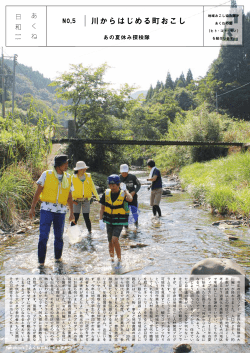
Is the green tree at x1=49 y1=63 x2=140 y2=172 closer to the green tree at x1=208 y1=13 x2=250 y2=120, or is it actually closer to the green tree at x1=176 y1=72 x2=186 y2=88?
the green tree at x1=208 y1=13 x2=250 y2=120

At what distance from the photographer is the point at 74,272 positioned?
529 cm

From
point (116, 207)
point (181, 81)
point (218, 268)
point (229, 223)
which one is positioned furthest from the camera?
point (181, 81)

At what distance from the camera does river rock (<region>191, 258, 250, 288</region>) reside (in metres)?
4.54

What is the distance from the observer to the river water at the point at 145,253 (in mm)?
3244

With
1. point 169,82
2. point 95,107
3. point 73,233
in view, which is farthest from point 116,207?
point 169,82

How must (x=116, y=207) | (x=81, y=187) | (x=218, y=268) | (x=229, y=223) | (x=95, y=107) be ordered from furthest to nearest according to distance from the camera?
(x=95, y=107) < (x=229, y=223) < (x=81, y=187) < (x=116, y=207) < (x=218, y=268)

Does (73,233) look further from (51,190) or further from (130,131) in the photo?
(130,131)

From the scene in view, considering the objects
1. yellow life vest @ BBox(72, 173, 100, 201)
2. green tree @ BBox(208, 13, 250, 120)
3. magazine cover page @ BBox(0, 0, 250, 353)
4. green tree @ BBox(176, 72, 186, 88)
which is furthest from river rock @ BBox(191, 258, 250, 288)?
green tree @ BBox(176, 72, 186, 88)

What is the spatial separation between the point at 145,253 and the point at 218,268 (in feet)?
6.81

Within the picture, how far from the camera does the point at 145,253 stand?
6.43 m

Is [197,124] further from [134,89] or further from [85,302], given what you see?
[85,302]

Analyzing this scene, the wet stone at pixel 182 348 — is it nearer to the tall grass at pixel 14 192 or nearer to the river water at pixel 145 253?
the river water at pixel 145 253

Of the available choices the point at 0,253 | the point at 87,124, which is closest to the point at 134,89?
the point at 87,124

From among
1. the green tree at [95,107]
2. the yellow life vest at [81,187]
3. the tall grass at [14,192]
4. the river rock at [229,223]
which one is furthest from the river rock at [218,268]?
the green tree at [95,107]
